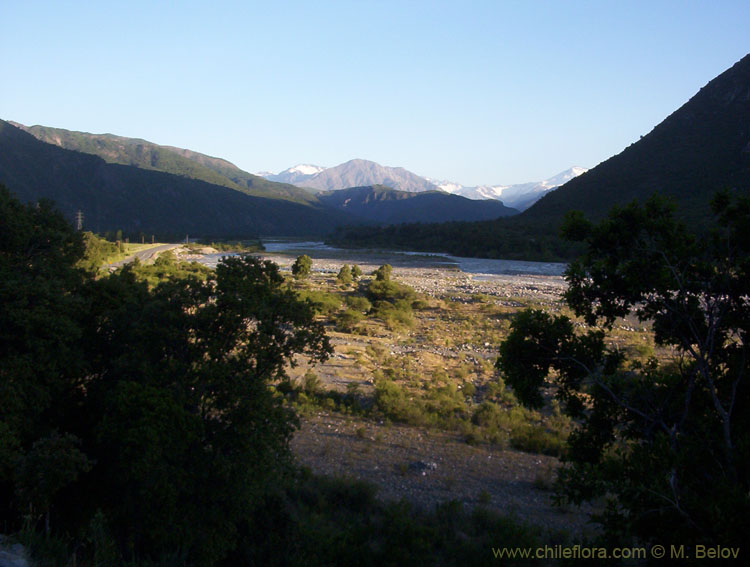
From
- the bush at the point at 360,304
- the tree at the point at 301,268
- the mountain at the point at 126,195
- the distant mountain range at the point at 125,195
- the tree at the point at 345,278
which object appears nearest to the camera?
the bush at the point at 360,304

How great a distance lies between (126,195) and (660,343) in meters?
165

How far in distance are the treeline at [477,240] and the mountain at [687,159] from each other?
18.7ft

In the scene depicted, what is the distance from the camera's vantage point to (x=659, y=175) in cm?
8169

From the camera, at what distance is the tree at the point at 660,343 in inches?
181

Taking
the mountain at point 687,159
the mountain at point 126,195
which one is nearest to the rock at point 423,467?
the mountain at point 687,159

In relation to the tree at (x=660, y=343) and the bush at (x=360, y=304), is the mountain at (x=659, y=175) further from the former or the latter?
the tree at (x=660, y=343)

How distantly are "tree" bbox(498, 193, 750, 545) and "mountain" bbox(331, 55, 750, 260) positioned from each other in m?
64.7

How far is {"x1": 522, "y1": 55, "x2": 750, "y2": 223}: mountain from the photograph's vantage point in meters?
72.6

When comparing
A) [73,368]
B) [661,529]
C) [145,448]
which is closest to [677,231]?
[661,529]

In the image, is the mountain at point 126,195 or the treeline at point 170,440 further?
the mountain at point 126,195

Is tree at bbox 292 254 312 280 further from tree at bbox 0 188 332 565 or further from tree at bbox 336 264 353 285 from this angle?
tree at bbox 0 188 332 565

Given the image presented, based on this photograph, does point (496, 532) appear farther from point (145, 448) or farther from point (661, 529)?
point (145, 448)

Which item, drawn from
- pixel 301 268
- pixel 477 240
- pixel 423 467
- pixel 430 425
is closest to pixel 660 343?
pixel 423 467

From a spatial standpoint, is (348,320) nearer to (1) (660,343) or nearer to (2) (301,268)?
(2) (301,268)
